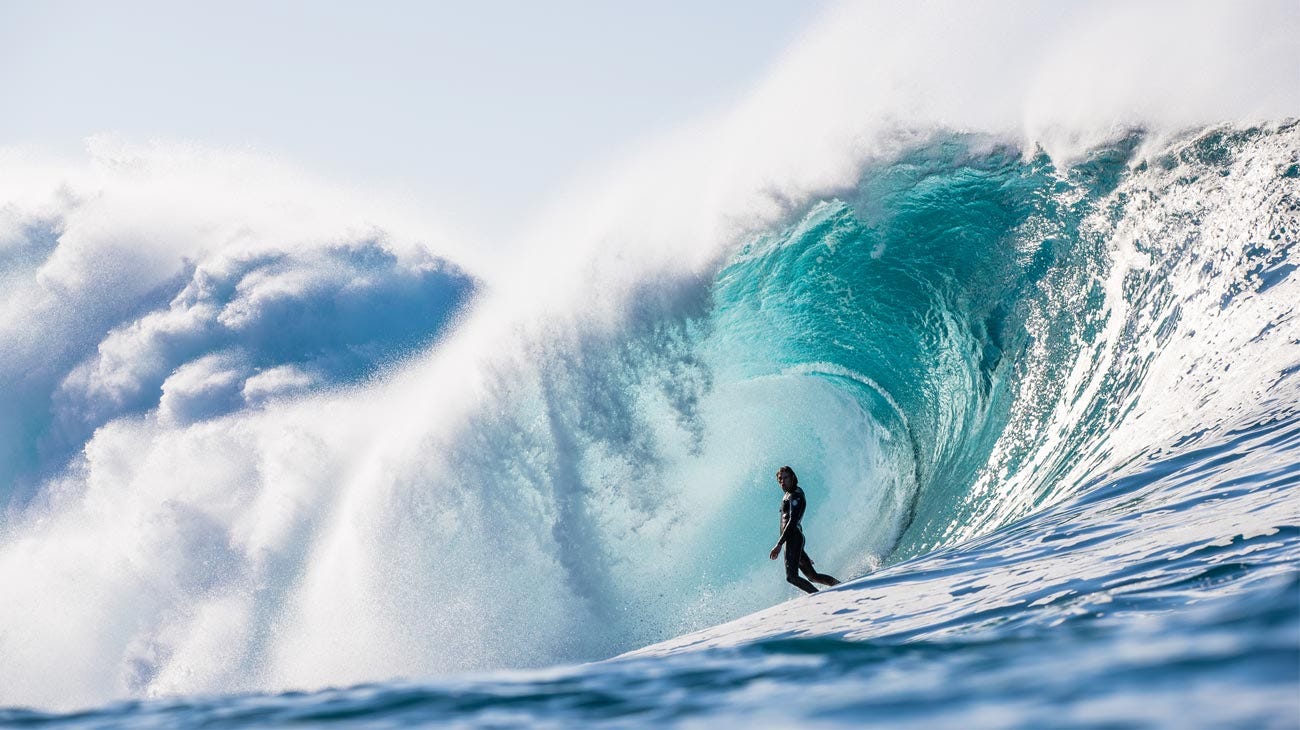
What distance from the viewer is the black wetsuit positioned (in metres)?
7.14

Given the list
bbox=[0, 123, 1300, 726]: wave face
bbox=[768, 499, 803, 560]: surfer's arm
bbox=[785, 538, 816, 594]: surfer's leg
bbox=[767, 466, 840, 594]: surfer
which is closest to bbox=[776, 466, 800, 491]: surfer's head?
bbox=[767, 466, 840, 594]: surfer

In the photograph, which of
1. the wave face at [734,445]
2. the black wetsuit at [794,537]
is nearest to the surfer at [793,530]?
the black wetsuit at [794,537]

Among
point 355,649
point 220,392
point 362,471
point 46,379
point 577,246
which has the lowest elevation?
point 355,649

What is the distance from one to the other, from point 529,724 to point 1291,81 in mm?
10216

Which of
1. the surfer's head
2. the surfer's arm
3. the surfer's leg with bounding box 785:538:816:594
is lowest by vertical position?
the surfer's leg with bounding box 785:538:816:594

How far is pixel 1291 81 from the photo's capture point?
8.71 meters

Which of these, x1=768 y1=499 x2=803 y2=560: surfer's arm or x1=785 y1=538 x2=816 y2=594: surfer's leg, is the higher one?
x1=768 y1=499 x2=803 y2=560: surfer's arm

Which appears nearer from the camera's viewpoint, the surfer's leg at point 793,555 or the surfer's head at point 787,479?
the surfer's head at point 787,479

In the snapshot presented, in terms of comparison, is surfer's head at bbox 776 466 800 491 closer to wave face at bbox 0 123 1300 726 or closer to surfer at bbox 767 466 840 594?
surfer at bbox 767 466 840 594

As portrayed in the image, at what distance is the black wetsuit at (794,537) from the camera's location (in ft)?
23.4

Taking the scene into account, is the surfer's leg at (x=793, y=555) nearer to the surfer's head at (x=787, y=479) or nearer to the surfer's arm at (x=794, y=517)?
the surfer's arm at (x=794, y=517)

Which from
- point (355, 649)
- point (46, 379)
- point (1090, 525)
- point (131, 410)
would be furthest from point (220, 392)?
point (1090, 525)

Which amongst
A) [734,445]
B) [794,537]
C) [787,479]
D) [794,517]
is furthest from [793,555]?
[734,445]

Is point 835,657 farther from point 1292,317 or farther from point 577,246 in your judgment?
point 577,246
